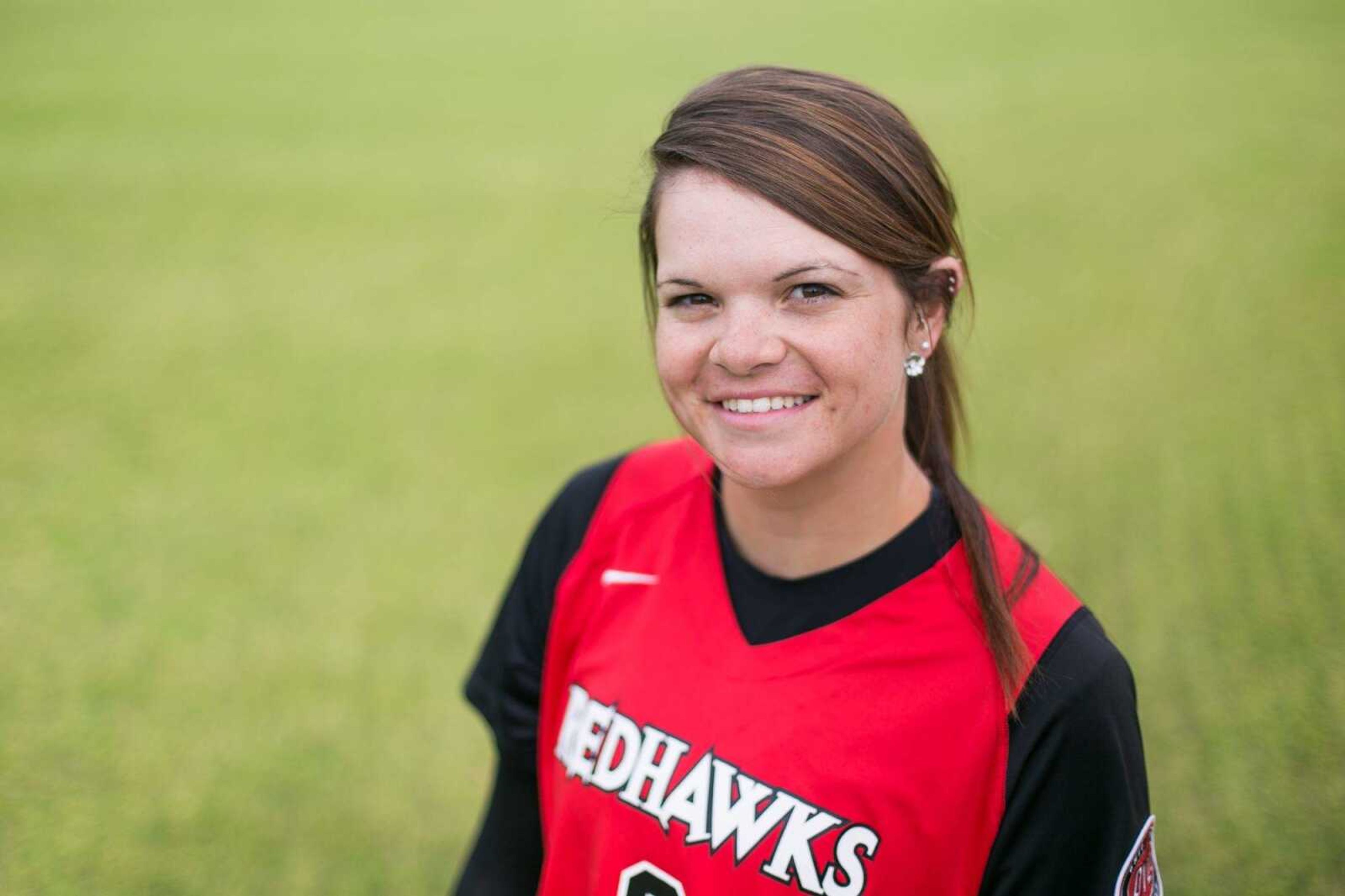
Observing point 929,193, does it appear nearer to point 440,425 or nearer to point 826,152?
point 826,152

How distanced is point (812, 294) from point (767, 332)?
7cm

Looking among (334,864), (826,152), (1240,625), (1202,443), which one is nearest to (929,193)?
(826,152)

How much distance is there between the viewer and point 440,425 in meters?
5.26

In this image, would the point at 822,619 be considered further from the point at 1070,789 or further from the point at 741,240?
the point at 741,240

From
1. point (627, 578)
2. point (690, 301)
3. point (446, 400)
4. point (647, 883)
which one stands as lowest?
point (647, 883)

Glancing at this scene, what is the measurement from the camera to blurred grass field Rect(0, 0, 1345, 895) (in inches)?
128

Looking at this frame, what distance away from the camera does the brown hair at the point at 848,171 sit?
133cm

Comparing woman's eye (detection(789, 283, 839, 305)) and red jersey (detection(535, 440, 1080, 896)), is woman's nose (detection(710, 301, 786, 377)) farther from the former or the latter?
red jersey (detection(535, 440, 1080, 896))

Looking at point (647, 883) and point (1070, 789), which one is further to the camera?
point (647, 883)

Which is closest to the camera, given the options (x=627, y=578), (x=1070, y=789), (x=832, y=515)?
(x=1070, y=789)

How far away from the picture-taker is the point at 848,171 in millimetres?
1344

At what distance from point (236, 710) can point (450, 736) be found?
0.68 m

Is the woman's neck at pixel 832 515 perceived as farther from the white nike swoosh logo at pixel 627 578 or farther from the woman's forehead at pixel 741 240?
the woman's forehead at pixel 741 240

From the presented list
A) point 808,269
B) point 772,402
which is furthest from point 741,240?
point 772,402
